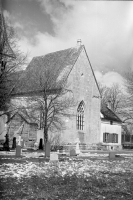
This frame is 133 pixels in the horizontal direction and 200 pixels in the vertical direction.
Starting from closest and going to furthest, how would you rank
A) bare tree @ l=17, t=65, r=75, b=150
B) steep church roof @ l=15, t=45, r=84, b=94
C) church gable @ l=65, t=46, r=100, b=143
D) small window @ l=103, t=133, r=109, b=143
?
steep church roof @ l=15, t=45, r=84, b=94, bare tree @ l=17, t=65, r=75, b=150, church gable @ l=65, t=46, r=100, b=143, small window @ l=103, t=133, r=109, b=143

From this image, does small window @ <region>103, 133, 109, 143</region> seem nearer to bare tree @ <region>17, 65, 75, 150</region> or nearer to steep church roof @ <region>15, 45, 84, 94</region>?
bare tree @ <region>17, 65, 75, 150</region>

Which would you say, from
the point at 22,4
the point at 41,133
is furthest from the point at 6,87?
the point at 41,133

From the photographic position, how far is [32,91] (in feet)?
73.9

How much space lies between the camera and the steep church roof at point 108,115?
3633cm

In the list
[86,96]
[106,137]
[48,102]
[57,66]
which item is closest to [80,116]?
[86,96]

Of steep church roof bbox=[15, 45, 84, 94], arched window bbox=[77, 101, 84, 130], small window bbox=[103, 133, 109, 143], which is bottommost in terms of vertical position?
small window bbox=[103, 133, 109, 143]

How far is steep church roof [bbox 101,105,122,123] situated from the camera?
3633 centimetres

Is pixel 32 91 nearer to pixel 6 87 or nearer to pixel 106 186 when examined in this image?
pixel 6 87

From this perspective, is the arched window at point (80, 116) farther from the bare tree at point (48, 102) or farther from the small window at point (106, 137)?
the small window at point (106, 137)

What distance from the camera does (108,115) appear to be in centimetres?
3759

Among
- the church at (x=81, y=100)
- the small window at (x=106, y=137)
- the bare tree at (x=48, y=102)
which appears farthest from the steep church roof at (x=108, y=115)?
the bare tree at (x=48, y=102)

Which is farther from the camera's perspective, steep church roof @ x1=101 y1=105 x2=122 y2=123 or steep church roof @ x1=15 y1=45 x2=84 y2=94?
steep church roof @ x1=101 y1=105 x2=122 y2=123

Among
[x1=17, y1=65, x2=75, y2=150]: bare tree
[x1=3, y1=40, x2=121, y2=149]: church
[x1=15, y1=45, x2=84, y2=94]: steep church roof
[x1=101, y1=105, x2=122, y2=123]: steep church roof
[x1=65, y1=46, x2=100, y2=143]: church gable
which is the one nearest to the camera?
[x1=15, y1=45, x2=84, y2=94]: steep church roof

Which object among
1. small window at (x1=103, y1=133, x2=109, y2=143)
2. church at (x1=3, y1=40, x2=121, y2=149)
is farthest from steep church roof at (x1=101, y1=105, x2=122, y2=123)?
small window at (x1=103, y1=133, x2=109, y2=143)
